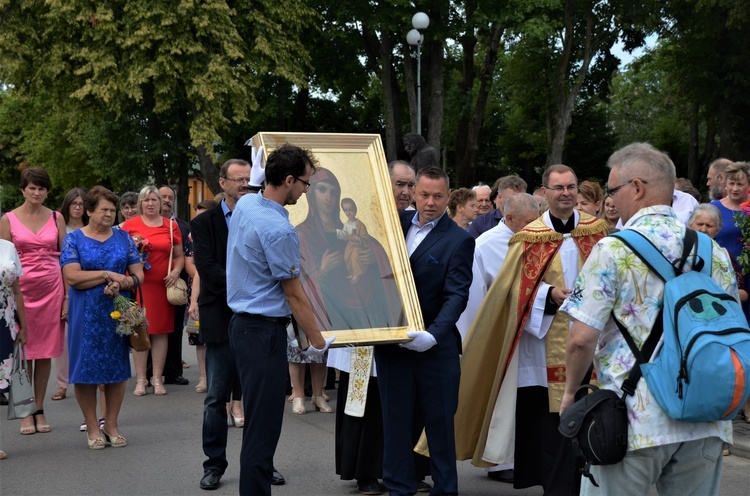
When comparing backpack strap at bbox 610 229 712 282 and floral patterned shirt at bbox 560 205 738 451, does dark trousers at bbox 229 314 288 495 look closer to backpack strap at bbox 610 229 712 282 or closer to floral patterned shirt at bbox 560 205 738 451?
floral patterned shirt at bbox 560 205 738 451

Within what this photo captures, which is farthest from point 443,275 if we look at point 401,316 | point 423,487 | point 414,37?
A: point 414,37

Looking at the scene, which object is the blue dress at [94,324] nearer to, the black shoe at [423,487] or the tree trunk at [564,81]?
the black shoe at [423,487]

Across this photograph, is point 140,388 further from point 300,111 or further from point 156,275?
point 300,111

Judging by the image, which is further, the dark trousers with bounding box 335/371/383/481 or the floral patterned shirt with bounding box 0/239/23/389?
the floral patterned shirt with bounding box 0/239/23/389

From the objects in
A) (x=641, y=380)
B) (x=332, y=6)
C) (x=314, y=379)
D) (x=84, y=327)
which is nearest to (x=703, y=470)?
(x=641, y=380)

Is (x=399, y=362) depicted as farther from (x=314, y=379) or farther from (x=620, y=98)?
(x=620, y=98)

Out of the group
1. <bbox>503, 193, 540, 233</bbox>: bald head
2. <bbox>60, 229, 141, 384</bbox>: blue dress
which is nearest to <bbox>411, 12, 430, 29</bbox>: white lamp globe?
<bbox>60, 229, 141, 384</bbox>: blue dress

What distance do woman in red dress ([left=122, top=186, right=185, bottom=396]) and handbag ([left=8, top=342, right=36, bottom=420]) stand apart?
2.63 m

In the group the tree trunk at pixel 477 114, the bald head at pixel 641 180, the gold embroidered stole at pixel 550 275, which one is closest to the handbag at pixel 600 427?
the bald head at pixel 641 180

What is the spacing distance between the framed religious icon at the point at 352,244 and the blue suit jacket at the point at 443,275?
238 mm

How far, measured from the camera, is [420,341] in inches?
217

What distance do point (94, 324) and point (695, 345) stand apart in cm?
557

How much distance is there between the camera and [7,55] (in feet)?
92.5

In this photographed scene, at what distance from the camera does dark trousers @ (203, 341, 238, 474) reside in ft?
22.0
